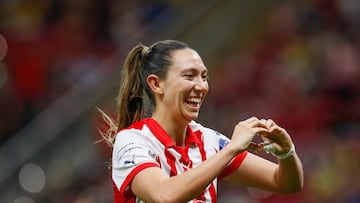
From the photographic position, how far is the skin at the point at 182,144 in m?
4.34

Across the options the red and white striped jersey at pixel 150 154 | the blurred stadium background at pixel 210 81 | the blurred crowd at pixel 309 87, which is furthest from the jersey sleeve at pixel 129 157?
the blurred crowd at pixel 309 87

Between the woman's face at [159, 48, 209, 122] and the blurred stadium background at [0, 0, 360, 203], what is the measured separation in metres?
3.28

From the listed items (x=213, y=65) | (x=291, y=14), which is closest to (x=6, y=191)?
(x=213, y=65)

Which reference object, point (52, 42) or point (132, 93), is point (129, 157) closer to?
point (132, 93)

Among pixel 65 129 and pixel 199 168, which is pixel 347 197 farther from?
pixel 199 168

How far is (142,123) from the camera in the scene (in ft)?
15.7

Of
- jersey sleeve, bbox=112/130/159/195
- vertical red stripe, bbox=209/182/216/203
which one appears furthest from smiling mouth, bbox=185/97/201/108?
vertical red stripe, bbox=209/182/216/203

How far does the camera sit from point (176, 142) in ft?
15.9

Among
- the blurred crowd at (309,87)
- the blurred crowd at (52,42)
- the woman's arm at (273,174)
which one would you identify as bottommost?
the woman's arm at (273,174)

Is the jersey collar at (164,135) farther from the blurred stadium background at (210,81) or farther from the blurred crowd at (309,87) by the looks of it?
the blurred crowd at (309,87)

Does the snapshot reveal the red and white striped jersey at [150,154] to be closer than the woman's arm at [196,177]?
No

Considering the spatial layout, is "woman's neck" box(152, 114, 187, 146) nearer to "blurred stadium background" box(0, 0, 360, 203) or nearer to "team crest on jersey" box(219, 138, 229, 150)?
"team crest on jersey" box(219, 138, 229, 150)

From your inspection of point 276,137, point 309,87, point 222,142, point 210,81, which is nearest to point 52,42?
point 210,81

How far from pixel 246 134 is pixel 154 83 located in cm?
62
